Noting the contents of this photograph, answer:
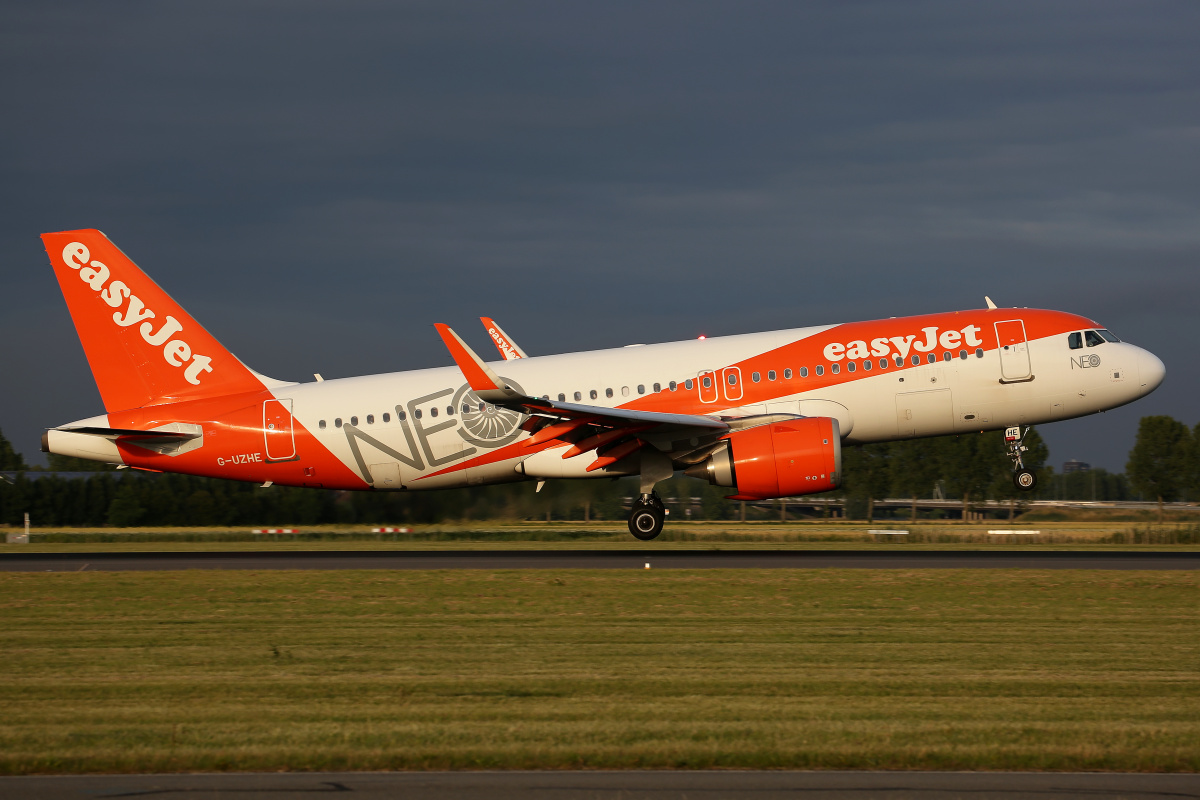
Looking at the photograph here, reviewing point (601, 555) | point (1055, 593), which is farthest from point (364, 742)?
point (601, 555)

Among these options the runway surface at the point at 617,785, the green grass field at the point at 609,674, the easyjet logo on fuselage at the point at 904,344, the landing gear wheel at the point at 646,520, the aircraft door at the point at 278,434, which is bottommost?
the runway surface at the point at 617,785

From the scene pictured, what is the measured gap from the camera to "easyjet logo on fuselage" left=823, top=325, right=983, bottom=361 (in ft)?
84.4

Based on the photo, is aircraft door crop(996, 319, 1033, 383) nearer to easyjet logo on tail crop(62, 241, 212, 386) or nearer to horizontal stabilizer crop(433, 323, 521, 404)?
horizontal stabilizer crop(433, 323, 521, 404)

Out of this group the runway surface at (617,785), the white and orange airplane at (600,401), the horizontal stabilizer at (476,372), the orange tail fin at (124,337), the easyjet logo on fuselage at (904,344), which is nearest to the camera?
the runway surface at (617,785)

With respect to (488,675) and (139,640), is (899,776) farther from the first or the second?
(139,640)

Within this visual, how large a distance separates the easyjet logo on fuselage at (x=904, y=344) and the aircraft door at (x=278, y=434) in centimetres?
1336

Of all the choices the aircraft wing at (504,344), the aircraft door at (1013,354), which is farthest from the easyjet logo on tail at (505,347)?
the aircraft door at (1013,354)

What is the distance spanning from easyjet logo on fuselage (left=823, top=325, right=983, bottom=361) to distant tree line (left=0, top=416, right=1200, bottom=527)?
2.59m

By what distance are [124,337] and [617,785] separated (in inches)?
955

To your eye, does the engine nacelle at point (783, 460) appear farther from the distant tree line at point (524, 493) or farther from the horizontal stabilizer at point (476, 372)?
the horizontal stabilizer at point (476, 372)

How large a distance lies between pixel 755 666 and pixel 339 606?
7163 millimetres

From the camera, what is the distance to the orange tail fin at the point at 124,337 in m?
27.9

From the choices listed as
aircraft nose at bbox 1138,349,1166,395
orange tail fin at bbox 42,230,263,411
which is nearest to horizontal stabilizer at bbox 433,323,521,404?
orange tail fin at bbox 42,230,263,411

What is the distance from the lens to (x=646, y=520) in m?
26.8
